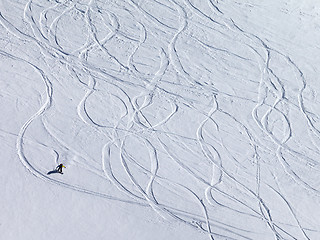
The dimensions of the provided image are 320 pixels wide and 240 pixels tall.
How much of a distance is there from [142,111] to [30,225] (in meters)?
3.53

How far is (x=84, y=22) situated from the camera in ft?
46.4

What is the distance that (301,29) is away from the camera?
14.5 m

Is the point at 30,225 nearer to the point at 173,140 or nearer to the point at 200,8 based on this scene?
the point at 173,140

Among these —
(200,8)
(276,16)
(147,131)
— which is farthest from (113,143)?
(276,16)

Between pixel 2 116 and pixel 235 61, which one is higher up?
pixel 235 61

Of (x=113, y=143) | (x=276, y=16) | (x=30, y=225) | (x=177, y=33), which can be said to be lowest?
(x=30, y=225)

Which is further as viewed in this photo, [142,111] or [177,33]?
[177,33]

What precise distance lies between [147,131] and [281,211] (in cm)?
322

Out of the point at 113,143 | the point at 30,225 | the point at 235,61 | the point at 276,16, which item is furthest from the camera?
the point at 276,16

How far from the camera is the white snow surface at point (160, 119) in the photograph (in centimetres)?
1091

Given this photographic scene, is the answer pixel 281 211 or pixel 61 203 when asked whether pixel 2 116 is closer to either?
pixel 61 203

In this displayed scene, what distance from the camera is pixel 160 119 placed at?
12445mm

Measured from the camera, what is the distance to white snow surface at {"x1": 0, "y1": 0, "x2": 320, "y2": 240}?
10.9 meters

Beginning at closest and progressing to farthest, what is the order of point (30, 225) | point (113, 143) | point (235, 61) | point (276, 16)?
point (30, 225) < point (113, 143) < point (235, 61) < point (276, 16)
